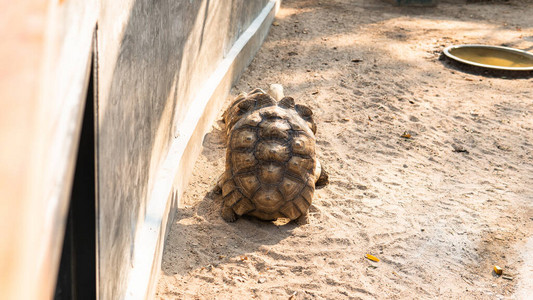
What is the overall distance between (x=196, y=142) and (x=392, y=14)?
6.78 m

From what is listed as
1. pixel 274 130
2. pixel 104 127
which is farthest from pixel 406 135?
pixel 104 127

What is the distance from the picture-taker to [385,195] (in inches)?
176

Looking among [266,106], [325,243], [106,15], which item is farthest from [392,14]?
[106,15]

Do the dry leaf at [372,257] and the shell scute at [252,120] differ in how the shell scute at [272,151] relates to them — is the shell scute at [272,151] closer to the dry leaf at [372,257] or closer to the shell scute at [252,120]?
the shell scute at [252,120]

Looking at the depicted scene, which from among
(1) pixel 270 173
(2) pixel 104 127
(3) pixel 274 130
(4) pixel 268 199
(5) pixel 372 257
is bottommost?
(5) pixel 372 257

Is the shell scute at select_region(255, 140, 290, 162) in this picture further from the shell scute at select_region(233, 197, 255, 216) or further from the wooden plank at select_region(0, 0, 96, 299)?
the wooden plank at select_region(0, 0, 96, 299)

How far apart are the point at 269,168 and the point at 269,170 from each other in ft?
0.04

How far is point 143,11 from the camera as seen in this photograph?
2672 mm

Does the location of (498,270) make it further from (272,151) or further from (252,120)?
(252,120)

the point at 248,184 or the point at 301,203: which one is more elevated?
the point at 248,184

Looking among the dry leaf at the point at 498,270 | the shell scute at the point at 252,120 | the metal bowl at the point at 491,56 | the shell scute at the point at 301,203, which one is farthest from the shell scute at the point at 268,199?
the metal bowl at the point at 491,56

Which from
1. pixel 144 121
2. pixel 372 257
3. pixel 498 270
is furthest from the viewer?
pixel 372 257

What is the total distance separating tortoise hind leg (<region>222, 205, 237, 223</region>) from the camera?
13.1ft

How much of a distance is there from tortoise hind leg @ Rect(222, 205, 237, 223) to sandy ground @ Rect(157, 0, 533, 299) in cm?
7
